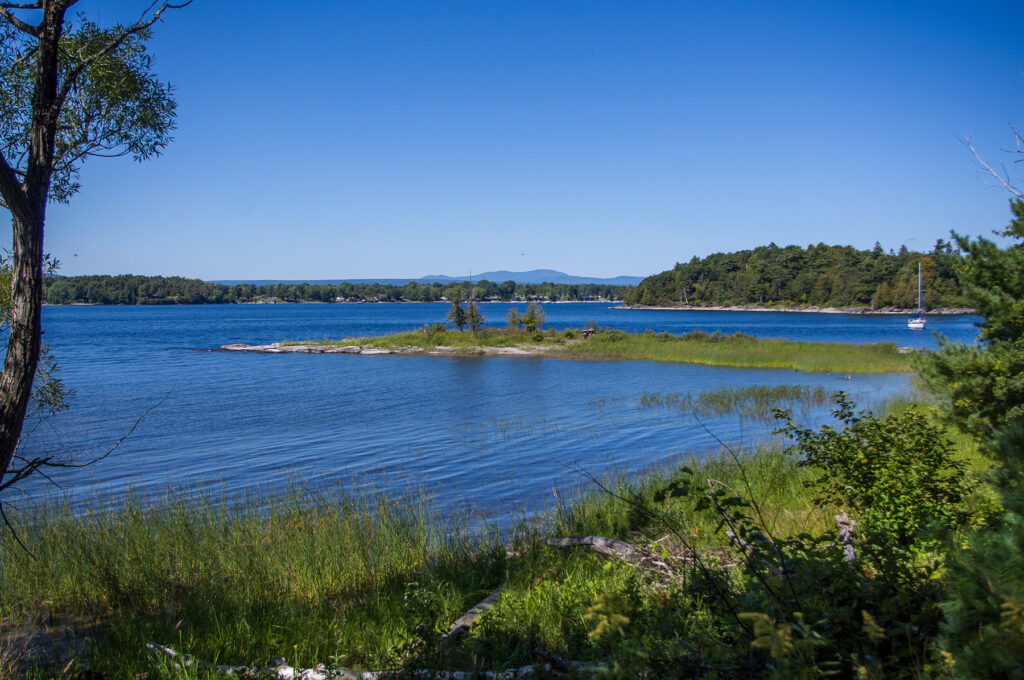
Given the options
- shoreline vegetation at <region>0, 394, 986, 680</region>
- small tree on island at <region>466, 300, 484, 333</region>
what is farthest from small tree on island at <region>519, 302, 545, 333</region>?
shoreline vegetation at <region>0, 394, 986, 680</region>

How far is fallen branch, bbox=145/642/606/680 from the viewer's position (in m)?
4.12

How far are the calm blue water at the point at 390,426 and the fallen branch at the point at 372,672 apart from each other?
6924mm

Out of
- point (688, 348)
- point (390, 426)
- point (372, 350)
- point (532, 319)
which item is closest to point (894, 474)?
point (390, 426)

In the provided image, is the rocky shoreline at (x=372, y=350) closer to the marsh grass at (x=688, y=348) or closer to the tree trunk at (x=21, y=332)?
the marsh grass at (x=688, y=348)

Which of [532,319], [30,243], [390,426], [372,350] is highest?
[30,243]

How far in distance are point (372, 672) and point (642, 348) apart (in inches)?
1835

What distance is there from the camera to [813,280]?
153500 millimetres

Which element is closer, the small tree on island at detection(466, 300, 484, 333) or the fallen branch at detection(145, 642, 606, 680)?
the fallen branch at detection(145, 642, 606, 680)

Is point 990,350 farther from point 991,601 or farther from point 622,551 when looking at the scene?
point 991,601

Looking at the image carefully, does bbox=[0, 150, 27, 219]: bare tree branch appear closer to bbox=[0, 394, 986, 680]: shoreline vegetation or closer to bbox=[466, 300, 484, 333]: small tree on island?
bbox=[0, 394, 986, 680]: shoreline vegetation

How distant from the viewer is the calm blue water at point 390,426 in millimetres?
14398

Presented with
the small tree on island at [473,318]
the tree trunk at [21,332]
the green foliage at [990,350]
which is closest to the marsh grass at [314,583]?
the tree trunk at [21,332]

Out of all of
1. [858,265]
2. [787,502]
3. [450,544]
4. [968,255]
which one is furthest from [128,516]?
[858,265]

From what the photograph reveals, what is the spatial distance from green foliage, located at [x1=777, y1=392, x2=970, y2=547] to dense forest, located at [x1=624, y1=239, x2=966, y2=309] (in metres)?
110
